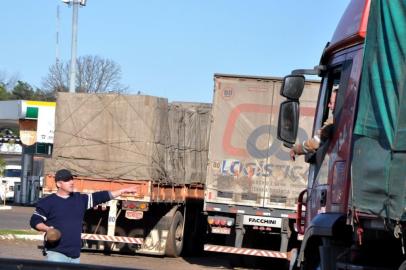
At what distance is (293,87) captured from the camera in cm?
761

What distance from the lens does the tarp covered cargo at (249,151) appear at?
1733 centimetres

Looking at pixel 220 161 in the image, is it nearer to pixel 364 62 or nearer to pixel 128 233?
pixel 128 233

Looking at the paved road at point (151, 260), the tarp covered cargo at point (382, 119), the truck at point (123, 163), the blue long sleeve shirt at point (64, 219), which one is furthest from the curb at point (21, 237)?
the tarp covered cargo at point (382, 119)

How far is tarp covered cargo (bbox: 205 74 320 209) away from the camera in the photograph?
17328 millimetres

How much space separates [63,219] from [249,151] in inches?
369

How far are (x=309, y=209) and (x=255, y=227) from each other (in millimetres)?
9379

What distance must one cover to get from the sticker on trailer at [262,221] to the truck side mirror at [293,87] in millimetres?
9669

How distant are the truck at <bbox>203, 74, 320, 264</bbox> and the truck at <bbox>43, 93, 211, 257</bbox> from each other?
1578mm

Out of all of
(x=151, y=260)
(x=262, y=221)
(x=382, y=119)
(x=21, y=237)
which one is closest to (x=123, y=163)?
(x=151, y=260)

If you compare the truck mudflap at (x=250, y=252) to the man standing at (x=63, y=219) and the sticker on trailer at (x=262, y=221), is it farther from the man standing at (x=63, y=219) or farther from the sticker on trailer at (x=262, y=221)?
the man standing at (x=63, y=219)

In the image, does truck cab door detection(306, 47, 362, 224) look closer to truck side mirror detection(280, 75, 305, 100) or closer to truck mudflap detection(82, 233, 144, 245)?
truck side mirror detection(280, 75, 305, 100)

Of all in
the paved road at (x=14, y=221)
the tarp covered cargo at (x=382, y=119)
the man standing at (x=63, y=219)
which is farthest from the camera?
the paved road at (x=14, y=221)

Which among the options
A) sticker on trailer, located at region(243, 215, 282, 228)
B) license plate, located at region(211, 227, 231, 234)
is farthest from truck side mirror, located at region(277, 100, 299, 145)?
license plate, located at region(211, 227, 231, 234)

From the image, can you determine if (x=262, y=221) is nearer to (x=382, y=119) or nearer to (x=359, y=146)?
(x=359, y=146)
